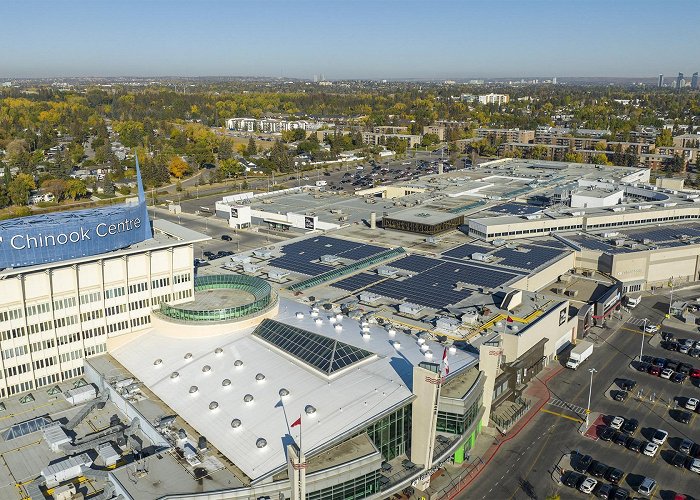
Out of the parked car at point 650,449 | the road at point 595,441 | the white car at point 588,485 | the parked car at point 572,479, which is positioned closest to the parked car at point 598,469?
the parked car at point 572,479

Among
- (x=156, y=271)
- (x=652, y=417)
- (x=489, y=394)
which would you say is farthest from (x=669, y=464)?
(x=156, y=271)

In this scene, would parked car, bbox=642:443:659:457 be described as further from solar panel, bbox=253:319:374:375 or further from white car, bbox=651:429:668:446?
solar panel, bbox=253:319:374:375

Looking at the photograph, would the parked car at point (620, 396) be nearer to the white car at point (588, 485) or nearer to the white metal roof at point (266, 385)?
the white car at point (588, 485)

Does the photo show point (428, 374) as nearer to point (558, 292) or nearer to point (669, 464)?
point (669, 464)

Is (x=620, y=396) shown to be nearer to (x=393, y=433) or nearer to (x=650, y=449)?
(x=650, y=449)

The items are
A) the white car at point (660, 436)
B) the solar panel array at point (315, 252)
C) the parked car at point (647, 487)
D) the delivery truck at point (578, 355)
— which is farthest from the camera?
the solar panel array at point (315, 252)

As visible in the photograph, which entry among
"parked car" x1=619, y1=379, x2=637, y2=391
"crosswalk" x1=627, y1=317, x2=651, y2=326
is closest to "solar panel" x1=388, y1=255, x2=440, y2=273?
"crosswalk" x1=627, y1=317, x2=651, y2=326
